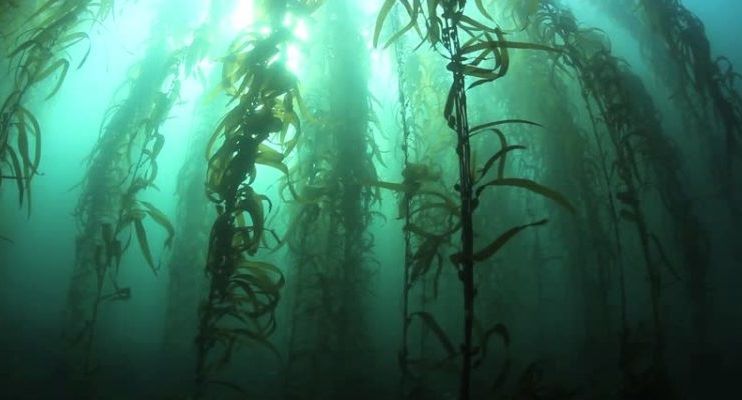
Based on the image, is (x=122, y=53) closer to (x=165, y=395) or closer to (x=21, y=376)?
(x=21, y=376)

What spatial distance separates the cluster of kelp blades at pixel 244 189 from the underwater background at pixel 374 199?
12 millimetres

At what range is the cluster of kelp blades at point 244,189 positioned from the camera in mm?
1619

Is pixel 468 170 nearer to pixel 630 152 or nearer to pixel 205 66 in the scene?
pixel 630 152

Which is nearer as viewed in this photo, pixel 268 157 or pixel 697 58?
pixel 268 157

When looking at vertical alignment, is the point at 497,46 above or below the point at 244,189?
above

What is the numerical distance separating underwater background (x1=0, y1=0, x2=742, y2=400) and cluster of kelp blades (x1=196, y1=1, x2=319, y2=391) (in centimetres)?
1

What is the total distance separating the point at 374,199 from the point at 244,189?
4.62 ft

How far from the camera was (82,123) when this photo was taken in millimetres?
5758

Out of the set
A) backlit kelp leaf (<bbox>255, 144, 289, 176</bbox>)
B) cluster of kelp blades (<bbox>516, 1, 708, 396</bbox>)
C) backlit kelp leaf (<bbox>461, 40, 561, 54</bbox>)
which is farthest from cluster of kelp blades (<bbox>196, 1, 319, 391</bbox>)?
cluster of kelp blades (<bbox>516, 1, 708, 396</bbox>)

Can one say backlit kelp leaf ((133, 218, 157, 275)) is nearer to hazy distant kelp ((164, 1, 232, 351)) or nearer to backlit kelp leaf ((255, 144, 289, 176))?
backlit kelp leaf ((255, 144, 289, 176))

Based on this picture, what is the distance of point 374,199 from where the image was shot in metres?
3.02

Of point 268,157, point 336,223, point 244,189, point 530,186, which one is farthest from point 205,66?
point 530,186

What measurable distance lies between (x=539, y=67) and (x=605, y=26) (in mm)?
1887

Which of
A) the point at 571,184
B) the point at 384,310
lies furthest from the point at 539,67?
the point at 384,310
